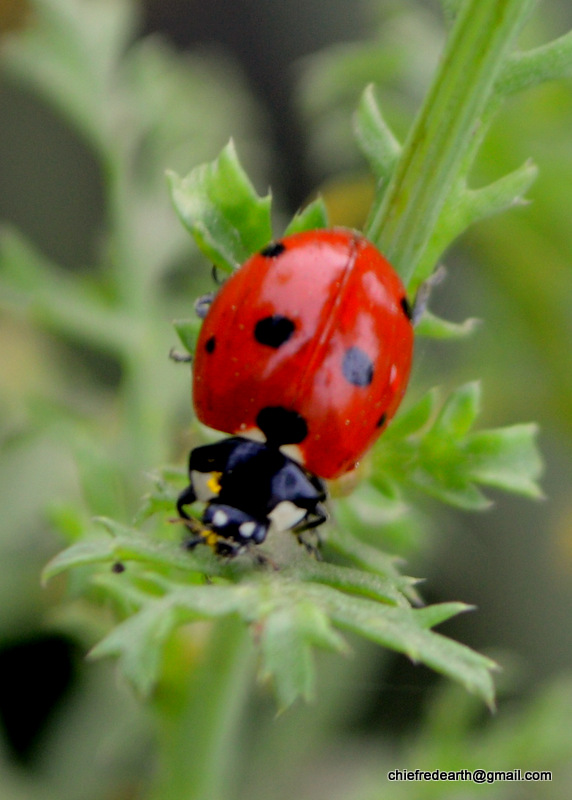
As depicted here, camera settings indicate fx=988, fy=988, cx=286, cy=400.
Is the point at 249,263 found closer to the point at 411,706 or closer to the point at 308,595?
the point at 308,595

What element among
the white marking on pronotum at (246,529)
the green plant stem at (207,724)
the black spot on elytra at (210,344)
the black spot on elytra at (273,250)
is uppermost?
the black spot on elytra at (273,250)

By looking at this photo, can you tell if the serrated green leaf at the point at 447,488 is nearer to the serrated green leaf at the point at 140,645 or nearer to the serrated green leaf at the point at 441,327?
the serrated green leaf at the point at 441,327

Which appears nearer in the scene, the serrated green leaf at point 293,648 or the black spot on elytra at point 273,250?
the serrated green leaf at point 293,648

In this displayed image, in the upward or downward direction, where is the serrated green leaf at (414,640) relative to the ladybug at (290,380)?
downward

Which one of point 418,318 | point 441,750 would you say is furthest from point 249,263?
point 441,750

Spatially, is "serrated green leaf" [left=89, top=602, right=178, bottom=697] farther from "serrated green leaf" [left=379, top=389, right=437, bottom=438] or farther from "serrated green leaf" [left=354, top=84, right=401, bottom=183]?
"serrated green leaf" [left=354, top=84, right=401, bottom=183]

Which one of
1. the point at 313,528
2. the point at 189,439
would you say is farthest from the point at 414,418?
the point at 189,439

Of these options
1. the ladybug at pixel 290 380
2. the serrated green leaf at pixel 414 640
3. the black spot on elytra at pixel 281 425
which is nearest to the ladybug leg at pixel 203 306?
the ladybug at pixel 290 380
